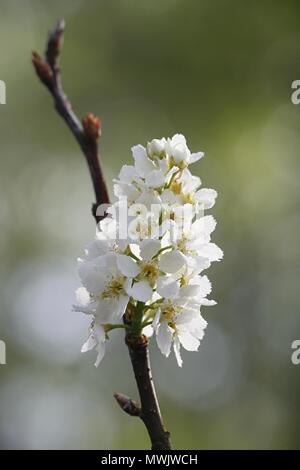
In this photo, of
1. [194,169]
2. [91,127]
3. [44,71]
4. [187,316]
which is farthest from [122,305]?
[194,169]

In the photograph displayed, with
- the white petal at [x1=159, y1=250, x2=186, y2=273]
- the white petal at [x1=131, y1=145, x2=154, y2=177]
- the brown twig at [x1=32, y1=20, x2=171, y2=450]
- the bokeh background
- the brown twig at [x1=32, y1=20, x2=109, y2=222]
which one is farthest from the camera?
the bokeh background

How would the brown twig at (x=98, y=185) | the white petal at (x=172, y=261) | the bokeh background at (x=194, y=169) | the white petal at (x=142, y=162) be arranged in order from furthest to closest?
the bokeh background at (x=194, y=169) → the white petal at (x=142, y=162) → the white petal at (x=172, y=261) → the brown twig at (x=98, y=185)

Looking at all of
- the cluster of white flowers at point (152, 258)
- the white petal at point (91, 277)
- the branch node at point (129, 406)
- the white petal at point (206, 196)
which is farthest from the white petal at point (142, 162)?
the branch node at point (129, 406)

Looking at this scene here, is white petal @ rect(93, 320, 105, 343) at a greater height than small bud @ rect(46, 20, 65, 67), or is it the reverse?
small bud @ rect(46, 20, 65, 67)

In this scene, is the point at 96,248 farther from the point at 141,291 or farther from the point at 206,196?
the point at 206,196

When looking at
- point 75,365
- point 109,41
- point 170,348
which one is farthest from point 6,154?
point 170,348

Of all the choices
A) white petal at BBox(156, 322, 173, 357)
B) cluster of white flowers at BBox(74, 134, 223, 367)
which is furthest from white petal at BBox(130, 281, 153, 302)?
white petal at BBox(156, 322, 173, 357)

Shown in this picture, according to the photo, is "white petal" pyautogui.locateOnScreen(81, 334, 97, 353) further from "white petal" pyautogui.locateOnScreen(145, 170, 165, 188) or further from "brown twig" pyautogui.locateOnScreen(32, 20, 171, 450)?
"white petal" pyautogui.locateOnScreen(145, 170, 165, 188)

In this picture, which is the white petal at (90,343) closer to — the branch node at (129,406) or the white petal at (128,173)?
the branch node at (129,406)
